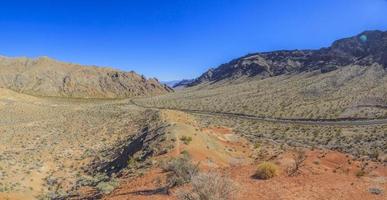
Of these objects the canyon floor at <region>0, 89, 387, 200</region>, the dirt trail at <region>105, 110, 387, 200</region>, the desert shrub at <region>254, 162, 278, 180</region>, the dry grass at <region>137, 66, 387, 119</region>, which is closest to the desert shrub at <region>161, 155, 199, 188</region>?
the canyon floor at <region>0, 89, 387, 200</region>

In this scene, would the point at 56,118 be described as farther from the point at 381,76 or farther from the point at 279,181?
the point at 381,76

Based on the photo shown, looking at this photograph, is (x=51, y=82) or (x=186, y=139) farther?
(x=51, y=82)

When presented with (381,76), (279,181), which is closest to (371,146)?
(279,181)

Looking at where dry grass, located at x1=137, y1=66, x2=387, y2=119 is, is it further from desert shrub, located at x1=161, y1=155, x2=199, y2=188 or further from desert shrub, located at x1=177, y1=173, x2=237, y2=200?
desert shrub, located at x1=177, y1=173, x2=237, y2=200

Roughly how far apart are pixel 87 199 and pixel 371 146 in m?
28.3

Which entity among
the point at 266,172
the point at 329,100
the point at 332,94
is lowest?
the point at 266,172

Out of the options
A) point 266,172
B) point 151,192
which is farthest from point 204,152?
point 151,192

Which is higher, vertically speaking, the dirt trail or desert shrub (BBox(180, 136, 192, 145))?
desert shrub (BBox(180, 136, 192, 145))

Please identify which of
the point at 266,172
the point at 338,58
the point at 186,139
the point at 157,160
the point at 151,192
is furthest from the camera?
the point at 338,58

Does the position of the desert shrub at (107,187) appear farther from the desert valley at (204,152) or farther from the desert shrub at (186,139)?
the desert shrub at (186,139)

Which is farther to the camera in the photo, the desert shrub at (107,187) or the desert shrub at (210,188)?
the desert shrub at (107,187)

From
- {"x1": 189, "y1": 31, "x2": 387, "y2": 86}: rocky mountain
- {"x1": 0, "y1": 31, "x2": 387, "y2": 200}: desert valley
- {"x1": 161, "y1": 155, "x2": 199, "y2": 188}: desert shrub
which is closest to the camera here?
{"x1": 161, "y1": 155, "x2": 199, "y2": 188}: desert shrub

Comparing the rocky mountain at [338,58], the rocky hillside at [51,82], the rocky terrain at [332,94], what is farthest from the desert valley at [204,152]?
the rocky hillside at [51,82]

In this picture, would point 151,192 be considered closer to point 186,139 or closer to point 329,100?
point 186,139
